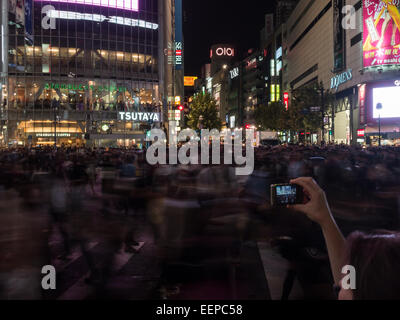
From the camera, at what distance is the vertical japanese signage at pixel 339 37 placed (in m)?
68.3

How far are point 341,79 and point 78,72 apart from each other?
41702 mm

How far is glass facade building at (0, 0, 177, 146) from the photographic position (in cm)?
5834

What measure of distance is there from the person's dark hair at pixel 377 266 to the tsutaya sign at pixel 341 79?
226 feet

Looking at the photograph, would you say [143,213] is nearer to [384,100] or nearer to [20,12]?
[20,12]

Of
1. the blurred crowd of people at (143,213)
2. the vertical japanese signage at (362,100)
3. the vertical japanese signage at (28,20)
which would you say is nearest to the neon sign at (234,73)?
the vertical japanese signage at (362,100)

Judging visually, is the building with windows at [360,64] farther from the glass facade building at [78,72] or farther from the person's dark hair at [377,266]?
the person's dark hair at [377,266]

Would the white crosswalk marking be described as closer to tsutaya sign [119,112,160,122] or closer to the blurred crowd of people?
the blurred crowd of people

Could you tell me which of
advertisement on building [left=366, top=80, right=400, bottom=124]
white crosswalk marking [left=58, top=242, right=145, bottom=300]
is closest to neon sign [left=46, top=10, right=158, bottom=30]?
advertisement on building [left=366, top=80, right=400, bottom=124]

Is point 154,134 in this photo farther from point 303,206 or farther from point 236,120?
point 236,120

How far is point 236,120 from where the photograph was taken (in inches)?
6614

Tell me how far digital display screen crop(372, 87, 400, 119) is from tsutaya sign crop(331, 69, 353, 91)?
22.6 ft

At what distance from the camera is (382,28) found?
5878cm

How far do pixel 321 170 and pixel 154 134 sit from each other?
4003cm
